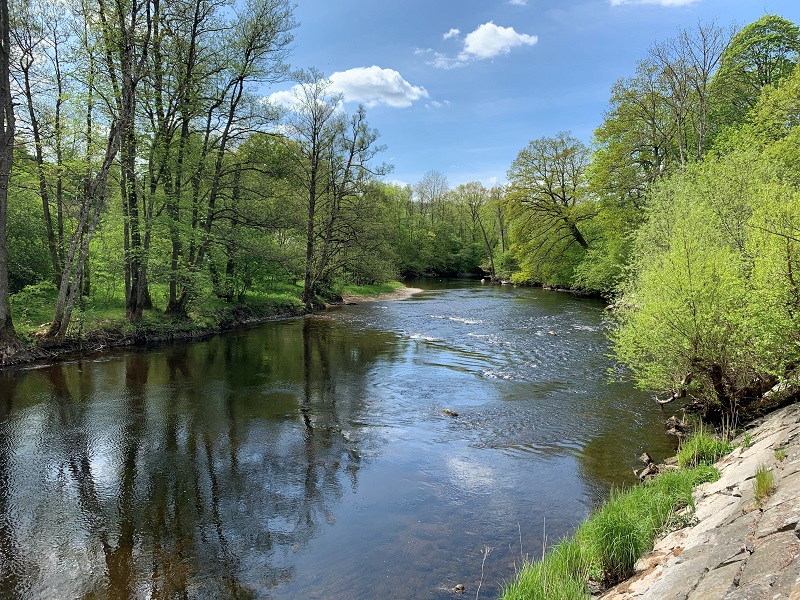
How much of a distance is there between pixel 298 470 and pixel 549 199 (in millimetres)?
41573

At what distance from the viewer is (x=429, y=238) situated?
71.7 metres

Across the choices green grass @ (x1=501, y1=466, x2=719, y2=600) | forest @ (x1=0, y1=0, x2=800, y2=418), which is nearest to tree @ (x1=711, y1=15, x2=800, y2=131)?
forest @ (x1=0, y1=0, x2=800, y2=418)

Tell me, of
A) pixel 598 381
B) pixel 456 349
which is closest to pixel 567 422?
pixel 598 381

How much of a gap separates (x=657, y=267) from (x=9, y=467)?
14236 mm

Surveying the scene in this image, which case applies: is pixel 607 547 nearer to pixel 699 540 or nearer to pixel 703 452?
pixel 699 540

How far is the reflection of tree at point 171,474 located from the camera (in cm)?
566

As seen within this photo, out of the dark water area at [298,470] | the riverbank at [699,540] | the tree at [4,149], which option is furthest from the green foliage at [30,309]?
the riverbank at [699,540]

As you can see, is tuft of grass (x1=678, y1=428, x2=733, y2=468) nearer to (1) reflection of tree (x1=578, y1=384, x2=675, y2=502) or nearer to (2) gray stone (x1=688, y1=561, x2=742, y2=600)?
(1) reflection of tree (x1=578, y1=384, x2=675, y2=502)

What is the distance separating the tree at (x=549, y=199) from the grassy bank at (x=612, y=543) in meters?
39.3

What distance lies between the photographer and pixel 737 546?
405 centimetres

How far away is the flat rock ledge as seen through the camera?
131 inches

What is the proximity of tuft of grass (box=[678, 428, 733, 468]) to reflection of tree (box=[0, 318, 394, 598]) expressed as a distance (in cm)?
567

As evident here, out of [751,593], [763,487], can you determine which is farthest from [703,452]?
[751,593]

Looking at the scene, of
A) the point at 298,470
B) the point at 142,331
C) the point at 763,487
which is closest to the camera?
the point at 763,487
